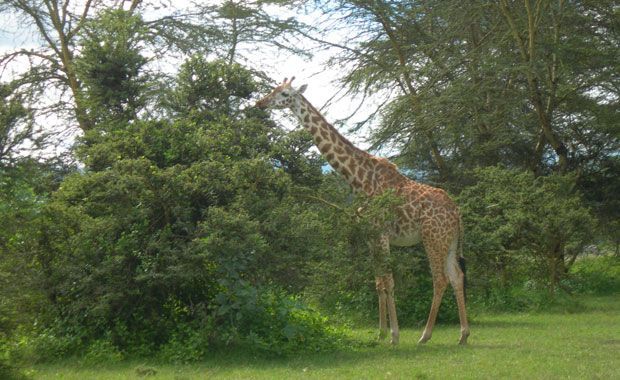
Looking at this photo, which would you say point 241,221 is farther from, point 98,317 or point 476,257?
point 476,257

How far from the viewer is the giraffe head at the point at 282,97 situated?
40.8 feet

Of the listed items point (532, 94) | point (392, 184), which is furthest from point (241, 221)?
point (532, 94)

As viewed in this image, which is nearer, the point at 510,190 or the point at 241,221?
the point at 241,221

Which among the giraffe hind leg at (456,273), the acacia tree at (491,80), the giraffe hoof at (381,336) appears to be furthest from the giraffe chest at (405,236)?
the acacia tree at (491,80)

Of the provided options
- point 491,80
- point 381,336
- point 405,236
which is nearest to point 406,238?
point 405,236

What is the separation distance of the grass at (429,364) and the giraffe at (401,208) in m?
0.71

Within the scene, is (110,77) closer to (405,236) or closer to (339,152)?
(339,152)

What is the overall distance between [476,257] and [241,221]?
6.79 metres

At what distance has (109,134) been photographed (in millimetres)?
11383

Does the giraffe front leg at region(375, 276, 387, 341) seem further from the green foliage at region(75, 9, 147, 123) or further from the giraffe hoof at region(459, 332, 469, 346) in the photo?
the green foliage at region(75, 9, 147, 123)

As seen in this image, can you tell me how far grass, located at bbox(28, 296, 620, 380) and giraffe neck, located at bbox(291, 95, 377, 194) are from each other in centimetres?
220

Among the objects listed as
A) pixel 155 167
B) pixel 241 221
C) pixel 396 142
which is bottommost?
pixel 241 221

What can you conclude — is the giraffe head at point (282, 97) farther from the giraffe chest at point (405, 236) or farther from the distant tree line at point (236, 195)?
the giraffe chest at point (405, 236)

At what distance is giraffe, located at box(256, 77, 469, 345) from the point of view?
11938mm
